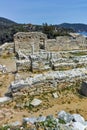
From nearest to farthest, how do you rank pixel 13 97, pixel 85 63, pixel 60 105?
1. pixel 60 105
2. pixel 13 97
3. pixel 85 63

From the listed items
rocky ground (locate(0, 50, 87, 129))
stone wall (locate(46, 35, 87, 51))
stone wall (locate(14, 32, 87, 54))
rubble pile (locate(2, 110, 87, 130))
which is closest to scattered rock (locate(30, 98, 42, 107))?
rocky ground (locate(0, 50, 87, 129))

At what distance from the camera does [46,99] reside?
39.4 feet

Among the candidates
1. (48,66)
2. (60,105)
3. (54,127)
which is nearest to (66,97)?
(60,105)

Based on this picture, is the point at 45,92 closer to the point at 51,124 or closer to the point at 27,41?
the point at 51,124

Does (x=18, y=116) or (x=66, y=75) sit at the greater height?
(x=66, y=75)

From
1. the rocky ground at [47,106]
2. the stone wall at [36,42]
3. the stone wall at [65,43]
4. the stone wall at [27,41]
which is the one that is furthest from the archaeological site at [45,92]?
the stone wall at [65,43]

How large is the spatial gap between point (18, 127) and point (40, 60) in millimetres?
9722

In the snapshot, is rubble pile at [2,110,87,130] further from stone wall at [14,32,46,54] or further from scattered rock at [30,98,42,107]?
stone wall at [14,32,46,54]

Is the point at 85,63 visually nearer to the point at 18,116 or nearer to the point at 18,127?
the point at 18,116

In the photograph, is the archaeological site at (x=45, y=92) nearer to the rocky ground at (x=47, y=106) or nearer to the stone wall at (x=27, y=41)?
the rocky ground at (x=47, y=106)

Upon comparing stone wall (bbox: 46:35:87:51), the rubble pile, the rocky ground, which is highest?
stone wall (bbox: 46:35:87:51)

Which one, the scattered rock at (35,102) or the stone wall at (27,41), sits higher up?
the stone wall at (27,41)

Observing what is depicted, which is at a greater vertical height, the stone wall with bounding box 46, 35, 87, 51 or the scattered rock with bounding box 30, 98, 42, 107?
the stone wall with bounding box 46, 35, 87, 51

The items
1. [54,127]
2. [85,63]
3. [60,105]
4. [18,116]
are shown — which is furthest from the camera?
[85,63]
